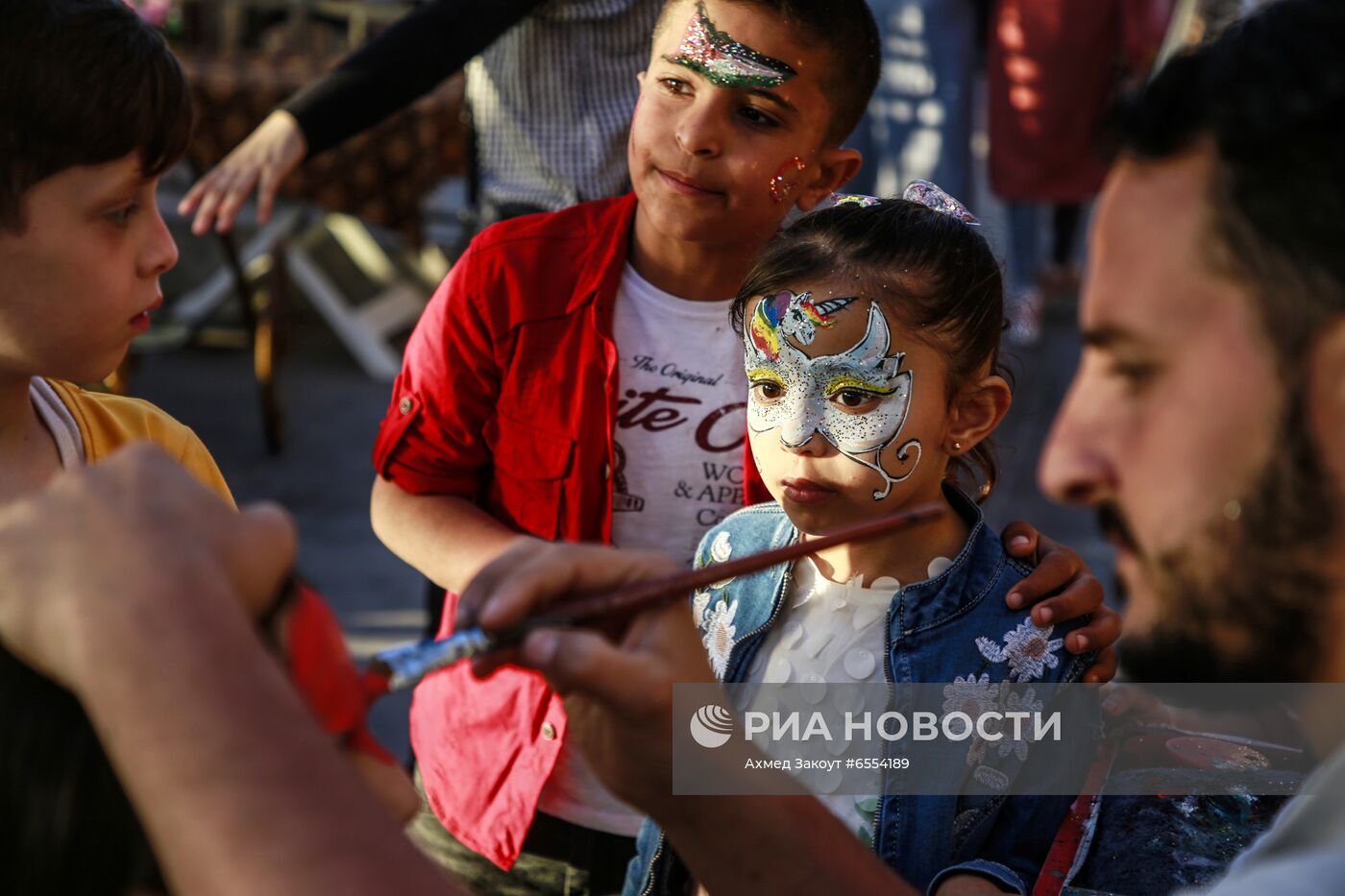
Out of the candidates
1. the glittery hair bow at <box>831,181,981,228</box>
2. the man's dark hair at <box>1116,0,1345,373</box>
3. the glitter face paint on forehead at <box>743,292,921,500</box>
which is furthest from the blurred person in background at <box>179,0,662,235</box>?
the man's dark hair at <box>1116,0,1345,373</box>

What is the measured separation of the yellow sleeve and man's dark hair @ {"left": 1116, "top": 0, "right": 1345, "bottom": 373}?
3.80ft

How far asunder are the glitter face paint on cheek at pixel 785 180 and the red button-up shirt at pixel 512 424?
0.81ft

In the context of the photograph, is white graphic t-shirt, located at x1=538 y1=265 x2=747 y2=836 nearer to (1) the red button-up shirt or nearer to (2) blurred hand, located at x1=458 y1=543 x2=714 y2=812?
(1) the red button-up shirt

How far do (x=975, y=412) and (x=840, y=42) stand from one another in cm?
63

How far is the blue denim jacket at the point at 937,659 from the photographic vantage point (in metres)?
1.52

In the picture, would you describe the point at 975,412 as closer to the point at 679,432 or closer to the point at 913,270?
the point at 913,270

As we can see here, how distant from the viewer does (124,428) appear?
163cm

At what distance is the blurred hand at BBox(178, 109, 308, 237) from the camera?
2.22 metres

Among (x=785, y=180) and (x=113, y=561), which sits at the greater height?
(x=113, y=561)

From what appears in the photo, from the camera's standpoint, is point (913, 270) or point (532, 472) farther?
point (532, 472)

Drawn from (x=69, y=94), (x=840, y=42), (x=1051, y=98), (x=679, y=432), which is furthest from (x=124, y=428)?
(x=1051, y=98)

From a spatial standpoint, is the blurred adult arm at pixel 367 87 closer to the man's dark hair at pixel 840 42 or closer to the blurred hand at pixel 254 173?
the blurred hand at pixel 254 173

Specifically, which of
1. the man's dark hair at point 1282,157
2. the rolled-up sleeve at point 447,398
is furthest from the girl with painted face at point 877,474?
the man's dark hair at point 1282,157

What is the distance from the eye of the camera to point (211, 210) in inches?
88.0
